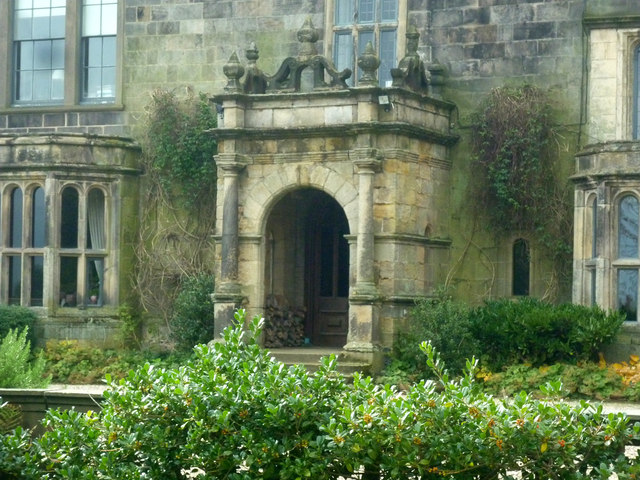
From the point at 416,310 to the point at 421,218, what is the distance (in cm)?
150

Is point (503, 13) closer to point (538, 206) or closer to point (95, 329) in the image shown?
point (538, 206)

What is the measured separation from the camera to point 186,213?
23.3 metres

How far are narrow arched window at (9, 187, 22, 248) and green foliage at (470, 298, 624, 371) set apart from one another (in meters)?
7.50

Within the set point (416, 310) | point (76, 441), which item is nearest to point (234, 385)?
point (76, 441)

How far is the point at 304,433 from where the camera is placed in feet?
34.6

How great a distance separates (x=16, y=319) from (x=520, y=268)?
745 centimetres

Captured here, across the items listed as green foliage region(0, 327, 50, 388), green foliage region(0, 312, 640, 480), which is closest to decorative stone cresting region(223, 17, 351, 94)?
green foliage region(0, 327, 50, 388)

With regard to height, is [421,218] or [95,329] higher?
[421,218]

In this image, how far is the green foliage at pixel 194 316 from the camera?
21.7 metres

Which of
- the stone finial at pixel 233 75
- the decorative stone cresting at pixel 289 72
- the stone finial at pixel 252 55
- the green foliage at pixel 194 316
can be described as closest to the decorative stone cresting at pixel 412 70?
the decorative stone cresting at pixel 289 72

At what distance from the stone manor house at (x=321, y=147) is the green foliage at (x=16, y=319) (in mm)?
289

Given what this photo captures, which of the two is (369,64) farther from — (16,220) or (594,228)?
(16,220)

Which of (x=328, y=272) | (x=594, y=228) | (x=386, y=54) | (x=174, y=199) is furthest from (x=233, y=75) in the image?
(x=594, y=228)

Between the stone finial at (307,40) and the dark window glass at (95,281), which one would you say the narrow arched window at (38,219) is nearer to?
the dark window glass at (95,281)
